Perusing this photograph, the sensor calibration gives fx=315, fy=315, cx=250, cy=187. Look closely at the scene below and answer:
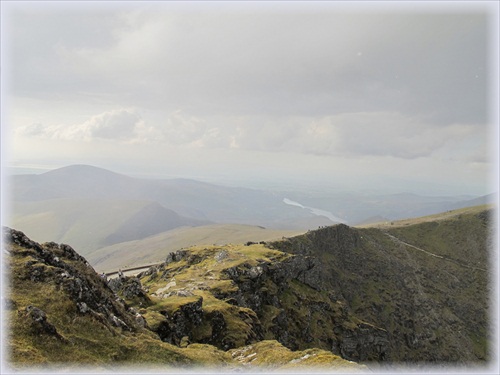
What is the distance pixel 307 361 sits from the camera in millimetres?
35938

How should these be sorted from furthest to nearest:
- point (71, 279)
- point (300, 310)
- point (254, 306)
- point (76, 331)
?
1. point (300, 310)
2. point (254, 306)
3. point (71, 279)
4. point (76, 331)

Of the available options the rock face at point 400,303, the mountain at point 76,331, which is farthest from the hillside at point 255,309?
the rock face at point 400,303

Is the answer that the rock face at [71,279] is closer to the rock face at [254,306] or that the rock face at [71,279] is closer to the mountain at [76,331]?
the mountain at [76,331]

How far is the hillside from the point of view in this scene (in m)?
28.9

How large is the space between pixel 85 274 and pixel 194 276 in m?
58.1

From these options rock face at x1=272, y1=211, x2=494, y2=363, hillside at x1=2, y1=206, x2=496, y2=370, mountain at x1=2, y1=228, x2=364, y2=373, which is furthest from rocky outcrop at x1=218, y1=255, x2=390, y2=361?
mountain at x1=2, y1=228, x2=364, y2=373

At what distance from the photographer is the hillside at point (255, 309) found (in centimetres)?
2888

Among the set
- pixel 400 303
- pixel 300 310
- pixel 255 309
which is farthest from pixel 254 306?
pixel 400 303

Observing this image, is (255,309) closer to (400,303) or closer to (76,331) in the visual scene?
(76,331)

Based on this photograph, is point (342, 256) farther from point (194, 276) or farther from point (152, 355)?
point (152, 355)

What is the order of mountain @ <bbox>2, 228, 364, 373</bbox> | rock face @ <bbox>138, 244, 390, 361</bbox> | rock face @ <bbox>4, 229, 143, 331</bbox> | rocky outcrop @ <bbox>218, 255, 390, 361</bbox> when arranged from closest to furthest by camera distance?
mountain @ <bbox>2, 228, 364, 373</bbox>
rock face @ <bbox>4, 229, 143, 331</bbox>
rock face @ <bbox>138, 244, 390, 361</bbox>
rocky outcrop @ <bbox>218, 255, 390, 361</bbox>

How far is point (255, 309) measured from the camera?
9000cm

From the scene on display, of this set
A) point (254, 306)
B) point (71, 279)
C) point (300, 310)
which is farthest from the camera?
point (300, 310)

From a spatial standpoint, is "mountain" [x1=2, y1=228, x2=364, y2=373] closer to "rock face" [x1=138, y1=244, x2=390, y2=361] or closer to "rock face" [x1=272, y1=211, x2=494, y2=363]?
"rock face" [x1=138, y1=244, x2=390, y2=361]
